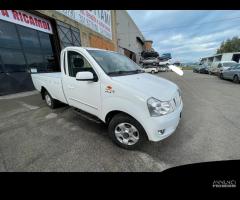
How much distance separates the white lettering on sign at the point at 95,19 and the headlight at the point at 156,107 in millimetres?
11772

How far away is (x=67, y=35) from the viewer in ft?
38.1

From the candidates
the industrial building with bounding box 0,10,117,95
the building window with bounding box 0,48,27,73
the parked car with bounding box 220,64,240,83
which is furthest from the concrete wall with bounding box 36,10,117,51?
the parked car with bounding box 220,64,240,83

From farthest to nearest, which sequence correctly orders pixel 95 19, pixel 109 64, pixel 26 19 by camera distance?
1. pixel 95 19
2. pixel 26 19
3. pixel 109 64

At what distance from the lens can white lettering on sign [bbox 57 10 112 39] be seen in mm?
12398

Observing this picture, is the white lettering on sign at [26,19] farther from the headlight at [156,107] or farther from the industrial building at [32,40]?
the headlight at [156,107]

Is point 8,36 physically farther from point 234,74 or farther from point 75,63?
point 234,74

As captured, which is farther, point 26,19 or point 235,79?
point 235,79

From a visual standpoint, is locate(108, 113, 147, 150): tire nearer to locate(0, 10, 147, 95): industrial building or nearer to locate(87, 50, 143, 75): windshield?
locate(87, 50, 143, 75): windshield

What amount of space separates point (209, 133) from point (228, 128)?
677 millimetres

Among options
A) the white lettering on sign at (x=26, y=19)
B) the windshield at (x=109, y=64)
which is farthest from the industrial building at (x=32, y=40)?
the windshield at (x=109, y=64)

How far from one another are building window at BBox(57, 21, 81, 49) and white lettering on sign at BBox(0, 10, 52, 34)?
2.64ft

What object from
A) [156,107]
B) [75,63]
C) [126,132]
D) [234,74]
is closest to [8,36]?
[75,63]

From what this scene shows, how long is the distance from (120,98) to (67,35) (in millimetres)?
11436
